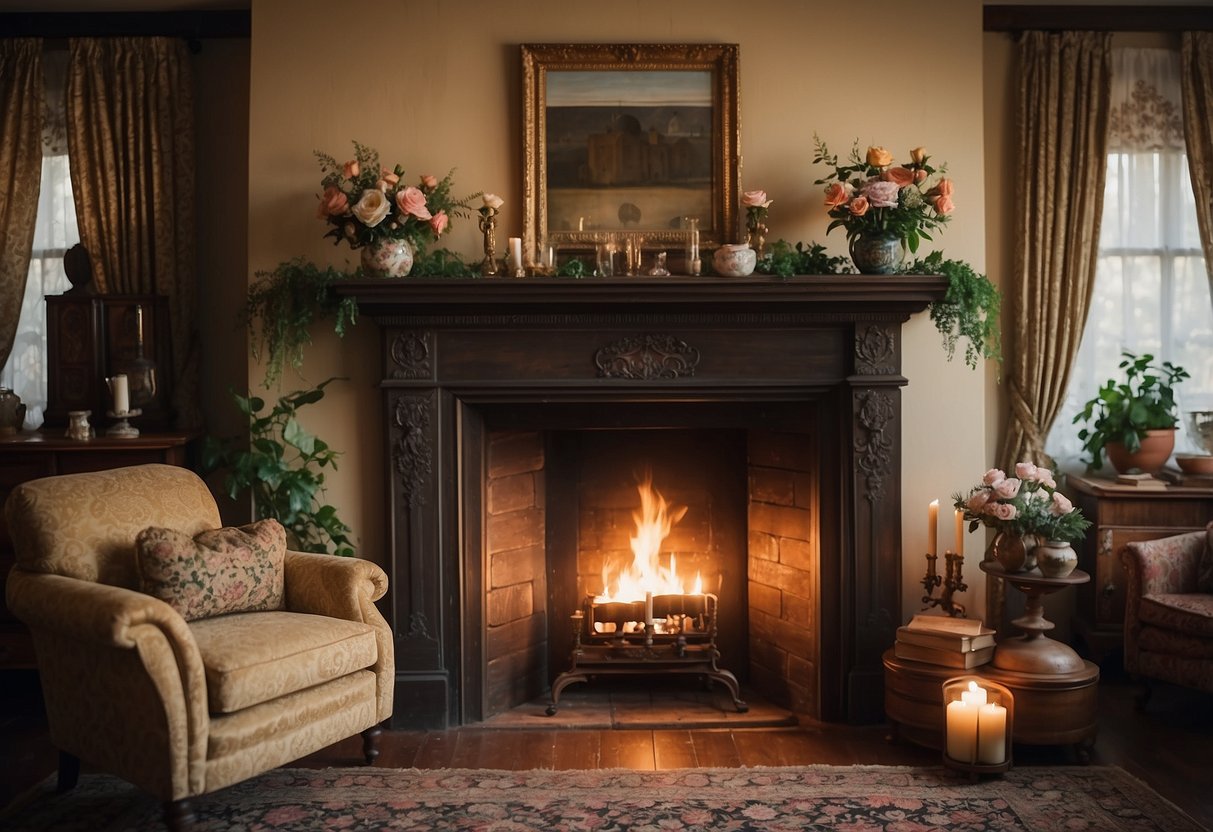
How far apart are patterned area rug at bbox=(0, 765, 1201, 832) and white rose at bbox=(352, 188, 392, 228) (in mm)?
1864

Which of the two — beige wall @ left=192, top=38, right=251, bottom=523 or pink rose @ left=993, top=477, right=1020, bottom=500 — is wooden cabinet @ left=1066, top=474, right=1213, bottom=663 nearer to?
pink rose @ left=993, top=477, right=1020, bottom=500

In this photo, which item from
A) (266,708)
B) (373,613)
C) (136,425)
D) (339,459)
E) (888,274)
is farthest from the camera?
(136,425)

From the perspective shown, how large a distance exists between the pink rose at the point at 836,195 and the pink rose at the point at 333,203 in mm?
1690

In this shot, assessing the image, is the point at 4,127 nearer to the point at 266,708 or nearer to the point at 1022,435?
the point at 266,708

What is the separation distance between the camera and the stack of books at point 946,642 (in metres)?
3.72

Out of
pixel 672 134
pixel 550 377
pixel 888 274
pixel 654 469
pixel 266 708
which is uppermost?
pixel 672 134

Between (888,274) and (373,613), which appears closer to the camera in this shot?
(373,613)

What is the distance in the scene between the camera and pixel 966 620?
388 centimetres

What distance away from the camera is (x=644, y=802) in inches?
134

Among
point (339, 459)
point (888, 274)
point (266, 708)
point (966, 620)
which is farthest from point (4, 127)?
point (966, 620)

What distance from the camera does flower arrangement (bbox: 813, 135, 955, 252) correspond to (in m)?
3.88

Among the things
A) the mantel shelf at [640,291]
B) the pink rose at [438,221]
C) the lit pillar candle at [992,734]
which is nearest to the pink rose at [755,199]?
the mantel shelf at [640,291]

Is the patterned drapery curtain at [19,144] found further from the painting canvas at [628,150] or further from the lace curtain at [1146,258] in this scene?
the lace curtain at [1146,258]

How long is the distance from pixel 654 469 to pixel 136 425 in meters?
A: 2.15
